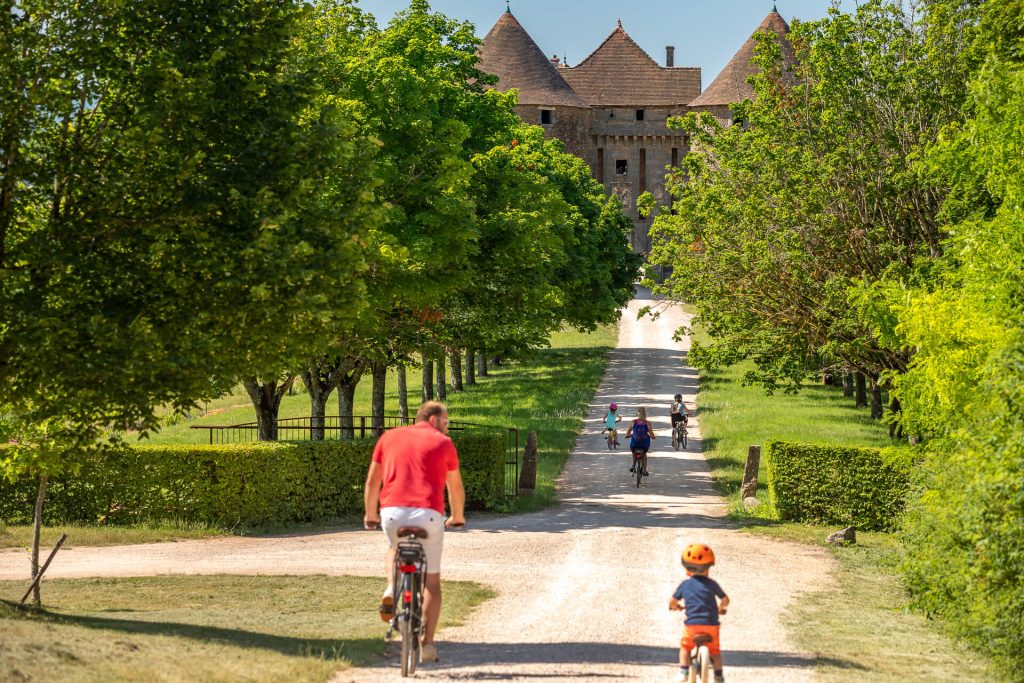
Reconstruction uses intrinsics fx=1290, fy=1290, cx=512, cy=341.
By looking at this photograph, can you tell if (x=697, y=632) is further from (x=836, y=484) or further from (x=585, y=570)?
(x=836, y=484)

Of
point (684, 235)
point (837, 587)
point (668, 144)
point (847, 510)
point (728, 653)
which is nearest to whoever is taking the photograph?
point (728, 653)

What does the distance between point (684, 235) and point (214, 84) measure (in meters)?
22.3

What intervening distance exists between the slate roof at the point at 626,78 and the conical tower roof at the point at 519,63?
1308 cm

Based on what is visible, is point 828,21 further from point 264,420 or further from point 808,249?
point 264,420

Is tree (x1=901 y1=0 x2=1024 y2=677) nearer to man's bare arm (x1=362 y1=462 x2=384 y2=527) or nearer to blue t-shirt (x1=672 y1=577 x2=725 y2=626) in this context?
blue t-shirt (x1=672 y1=577 x2=725 y2=626)

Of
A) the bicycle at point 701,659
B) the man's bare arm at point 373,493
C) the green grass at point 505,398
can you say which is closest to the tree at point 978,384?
the bicycle at point 701,659

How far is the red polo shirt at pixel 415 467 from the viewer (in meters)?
9.05

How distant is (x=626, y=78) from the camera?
113250 mm

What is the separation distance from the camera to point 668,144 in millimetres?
111938

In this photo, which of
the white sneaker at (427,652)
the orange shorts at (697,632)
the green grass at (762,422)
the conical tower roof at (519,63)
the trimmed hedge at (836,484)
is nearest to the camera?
the orange shorts at (697,632)

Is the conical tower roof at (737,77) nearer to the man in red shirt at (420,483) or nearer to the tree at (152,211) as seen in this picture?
the tree at (152,211)

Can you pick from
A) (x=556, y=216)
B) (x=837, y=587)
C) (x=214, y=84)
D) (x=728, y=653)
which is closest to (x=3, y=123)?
(x=214, y=84)

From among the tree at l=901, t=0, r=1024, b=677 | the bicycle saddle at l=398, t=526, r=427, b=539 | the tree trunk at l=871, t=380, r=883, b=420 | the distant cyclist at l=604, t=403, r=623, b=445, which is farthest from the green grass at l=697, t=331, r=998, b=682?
the bicycle saddle at l=398, t=526, r=427, b=539

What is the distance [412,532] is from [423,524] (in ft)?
0.32
